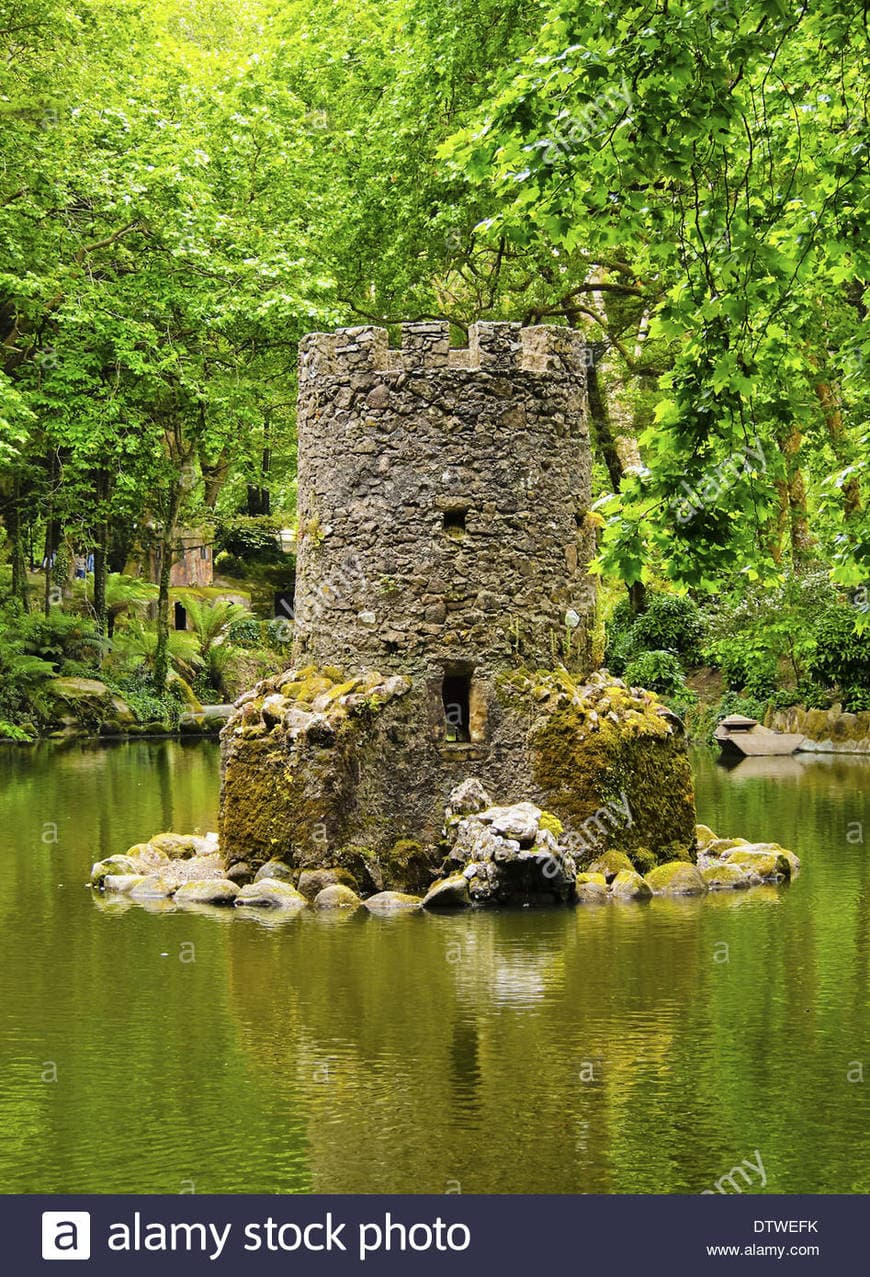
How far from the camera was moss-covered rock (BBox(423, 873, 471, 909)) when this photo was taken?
14891 mm

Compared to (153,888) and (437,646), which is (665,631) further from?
(153,888)

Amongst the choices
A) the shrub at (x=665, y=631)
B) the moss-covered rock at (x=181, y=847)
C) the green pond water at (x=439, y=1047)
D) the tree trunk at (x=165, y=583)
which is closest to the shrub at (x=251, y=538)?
the tree trunk at (x=165, y=583)

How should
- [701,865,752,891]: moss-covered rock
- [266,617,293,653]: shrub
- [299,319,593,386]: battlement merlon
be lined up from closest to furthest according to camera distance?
[701,865,752,891]: moss-covered rock
[299,319,593,386]: battlement merlon
[266,617,293,653]: shrub

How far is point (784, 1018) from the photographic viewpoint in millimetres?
10336

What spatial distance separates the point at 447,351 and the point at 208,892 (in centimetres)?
564

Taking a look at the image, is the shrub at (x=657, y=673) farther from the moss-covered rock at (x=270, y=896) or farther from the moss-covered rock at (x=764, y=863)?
the moss-covered rock at (x=270, y=896)

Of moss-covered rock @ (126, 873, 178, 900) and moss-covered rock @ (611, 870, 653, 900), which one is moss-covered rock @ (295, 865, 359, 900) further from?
moss-covered rock @ (611, 870, 653, 900)

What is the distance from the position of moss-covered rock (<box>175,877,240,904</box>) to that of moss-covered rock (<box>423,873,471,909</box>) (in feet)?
5.92

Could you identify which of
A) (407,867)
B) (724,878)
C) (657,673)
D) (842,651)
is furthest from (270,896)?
(657,673)

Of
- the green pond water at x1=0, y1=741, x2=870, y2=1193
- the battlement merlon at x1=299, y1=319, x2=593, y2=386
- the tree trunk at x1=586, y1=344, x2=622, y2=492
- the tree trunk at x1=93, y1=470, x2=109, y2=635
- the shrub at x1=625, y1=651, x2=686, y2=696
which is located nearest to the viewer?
the green pond water at x1=0, y1=741, x2=870, y2=1193

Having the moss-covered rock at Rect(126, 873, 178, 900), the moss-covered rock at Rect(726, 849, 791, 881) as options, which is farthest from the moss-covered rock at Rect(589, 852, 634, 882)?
the moss-covered rock at Rect(126, 873, 178, 900)

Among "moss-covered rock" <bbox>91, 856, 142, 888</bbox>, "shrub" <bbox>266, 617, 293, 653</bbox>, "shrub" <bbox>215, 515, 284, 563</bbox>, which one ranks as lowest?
"moss-covered rock" <bbox>91, 856, 142, 888</bbox>

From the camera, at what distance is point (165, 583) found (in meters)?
38.8

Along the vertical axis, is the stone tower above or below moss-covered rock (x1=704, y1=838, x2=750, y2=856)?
above
